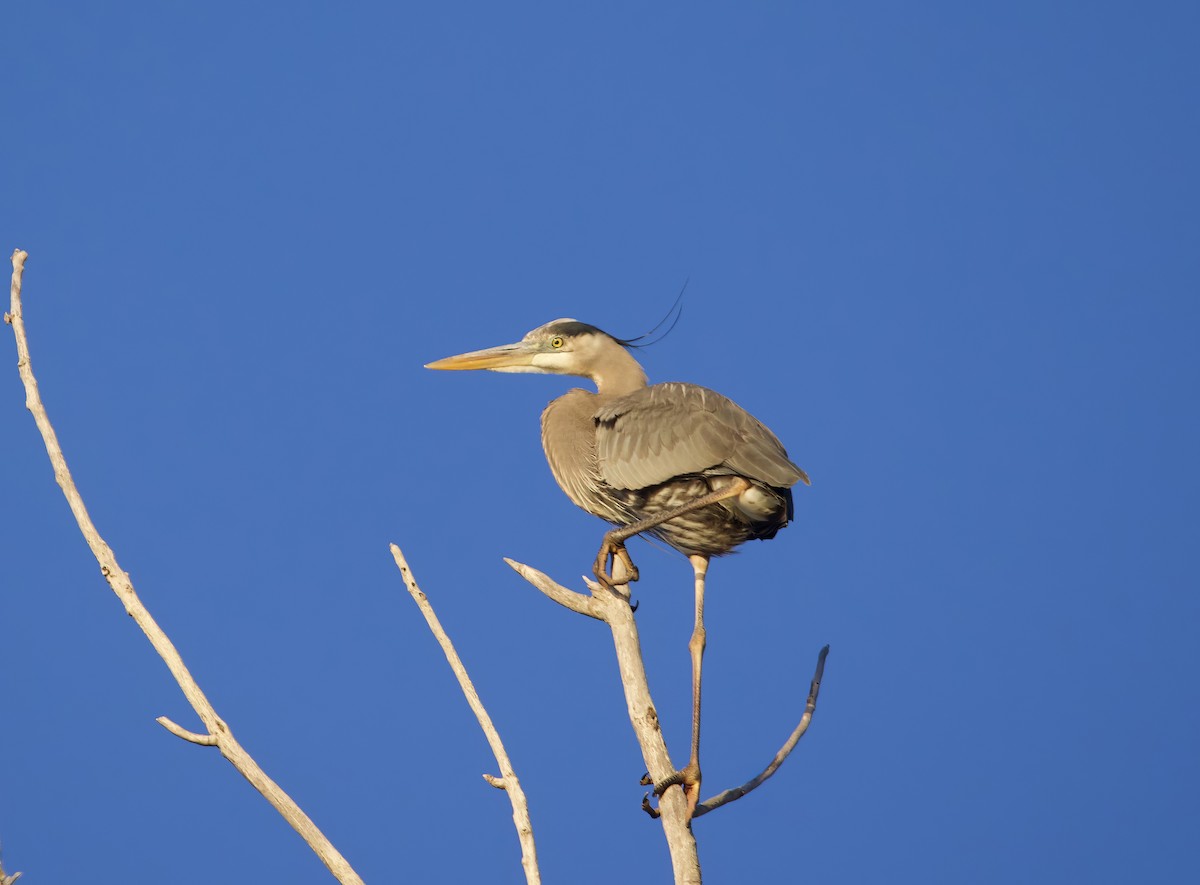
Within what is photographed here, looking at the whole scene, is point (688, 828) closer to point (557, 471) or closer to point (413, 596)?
point (413, 596)

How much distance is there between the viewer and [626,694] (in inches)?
158

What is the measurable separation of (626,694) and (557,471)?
160cm

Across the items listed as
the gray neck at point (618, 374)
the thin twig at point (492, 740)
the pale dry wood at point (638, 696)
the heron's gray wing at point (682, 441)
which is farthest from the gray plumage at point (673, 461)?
the thin twig at point (492, 740)

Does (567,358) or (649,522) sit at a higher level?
(567,358)

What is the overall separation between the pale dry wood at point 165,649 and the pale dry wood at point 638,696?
1.16 metres

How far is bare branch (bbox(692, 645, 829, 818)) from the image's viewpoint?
395 cm

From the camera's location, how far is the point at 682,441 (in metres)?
4.89

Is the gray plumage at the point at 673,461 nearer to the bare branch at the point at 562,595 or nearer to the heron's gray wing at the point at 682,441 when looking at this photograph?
the heron's gray wing at the point at 682,441

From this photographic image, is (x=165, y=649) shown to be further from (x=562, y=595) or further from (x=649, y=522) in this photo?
(x=649, y=522)

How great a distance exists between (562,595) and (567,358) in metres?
1.96

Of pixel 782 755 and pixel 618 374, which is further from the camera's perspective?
pixel 618 374

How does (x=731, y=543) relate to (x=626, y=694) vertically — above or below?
above

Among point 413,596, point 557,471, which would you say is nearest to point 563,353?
point 557,471

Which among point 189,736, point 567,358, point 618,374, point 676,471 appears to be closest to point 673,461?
point 676,471
